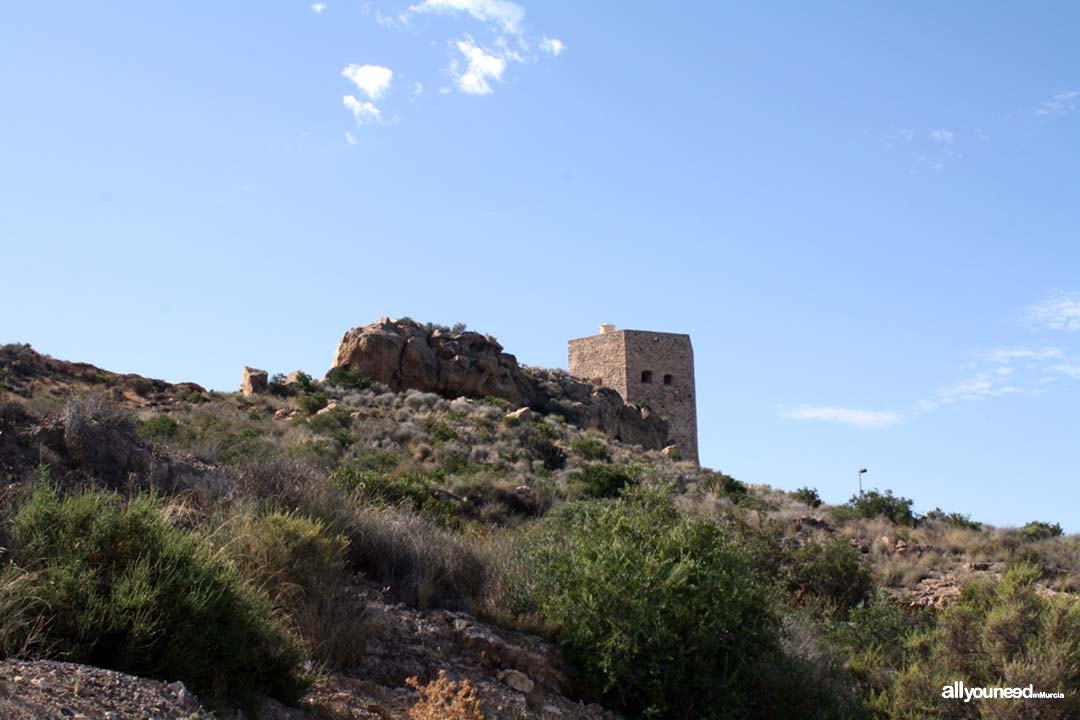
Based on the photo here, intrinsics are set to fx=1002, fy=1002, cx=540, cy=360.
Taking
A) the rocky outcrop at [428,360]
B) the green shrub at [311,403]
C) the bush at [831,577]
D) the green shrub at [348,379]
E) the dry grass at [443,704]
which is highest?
the rocky outcrop at [428,360]

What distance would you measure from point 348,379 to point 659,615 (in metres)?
24.8

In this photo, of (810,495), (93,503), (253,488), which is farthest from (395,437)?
(93,503)

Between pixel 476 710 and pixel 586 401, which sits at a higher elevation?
pixel 586 401

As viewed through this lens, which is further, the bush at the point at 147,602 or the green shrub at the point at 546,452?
the green shrub at the point at 546,452

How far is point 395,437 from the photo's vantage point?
924 inches

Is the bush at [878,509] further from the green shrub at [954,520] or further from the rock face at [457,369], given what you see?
the rock face at [457,369]

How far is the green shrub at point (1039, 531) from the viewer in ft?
69.8

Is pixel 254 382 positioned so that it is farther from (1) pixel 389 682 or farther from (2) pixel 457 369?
(1) pixel 389 682

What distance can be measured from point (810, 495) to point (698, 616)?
19.0 metres

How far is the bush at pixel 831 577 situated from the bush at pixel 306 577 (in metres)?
8.18

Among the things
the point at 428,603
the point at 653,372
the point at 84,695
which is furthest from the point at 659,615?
the point at 653,372

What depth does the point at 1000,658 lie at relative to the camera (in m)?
8.73

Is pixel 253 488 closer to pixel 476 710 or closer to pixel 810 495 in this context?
pixel 476 710

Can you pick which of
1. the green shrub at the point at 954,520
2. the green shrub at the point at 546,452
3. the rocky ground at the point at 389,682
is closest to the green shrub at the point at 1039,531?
the green shrub at the point at 954,520
